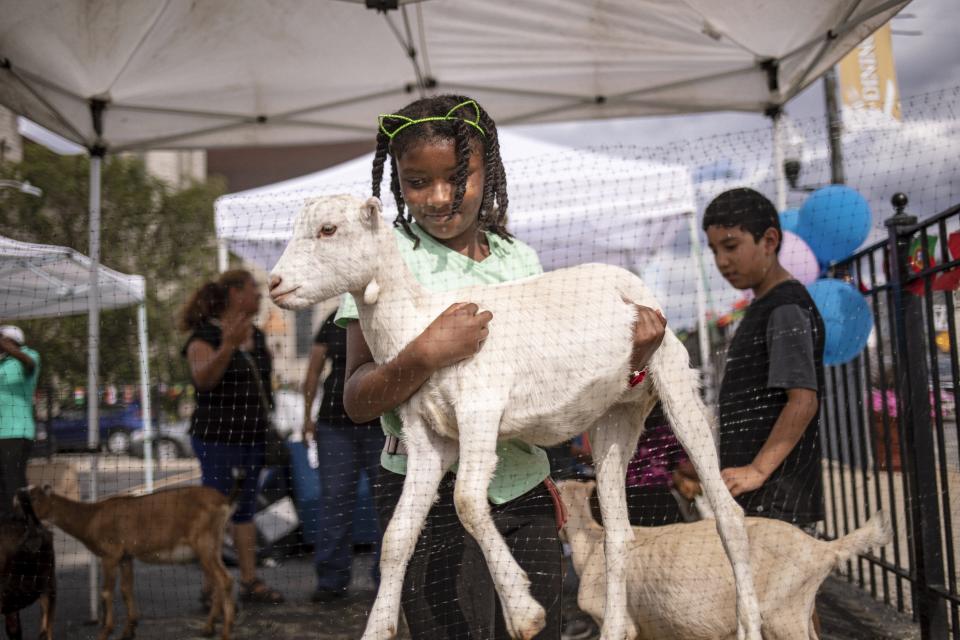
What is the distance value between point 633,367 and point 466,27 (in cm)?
340

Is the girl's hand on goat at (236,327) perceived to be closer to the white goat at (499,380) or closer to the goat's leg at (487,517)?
the white goat at (499,380)

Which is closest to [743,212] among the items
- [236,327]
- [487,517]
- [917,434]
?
[917,434]

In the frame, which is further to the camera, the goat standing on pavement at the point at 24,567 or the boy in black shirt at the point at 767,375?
the goat standing on pavement at the point at 24,567

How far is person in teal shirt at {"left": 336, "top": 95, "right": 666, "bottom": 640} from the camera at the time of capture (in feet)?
6.30

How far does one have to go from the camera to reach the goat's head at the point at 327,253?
171 centimetres

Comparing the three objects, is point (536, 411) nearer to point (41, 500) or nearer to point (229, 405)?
point (229, 405)

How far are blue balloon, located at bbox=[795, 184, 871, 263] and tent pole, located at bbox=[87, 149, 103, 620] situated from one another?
404 centimetres

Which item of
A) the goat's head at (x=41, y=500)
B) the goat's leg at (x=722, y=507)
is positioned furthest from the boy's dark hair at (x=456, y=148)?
the goat's head at (x=41, y=500)

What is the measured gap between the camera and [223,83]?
512 cm

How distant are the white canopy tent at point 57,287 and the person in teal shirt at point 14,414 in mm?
305

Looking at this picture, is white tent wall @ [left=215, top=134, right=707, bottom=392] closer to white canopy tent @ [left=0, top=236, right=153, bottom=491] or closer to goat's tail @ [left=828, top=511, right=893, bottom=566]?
white canopy tent @ [left=0, top=236, right=153, bottom=491]

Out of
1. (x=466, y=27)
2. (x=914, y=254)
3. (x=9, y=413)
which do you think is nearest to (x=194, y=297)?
(x=9, y=413)

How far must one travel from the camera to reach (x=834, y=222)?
451cm

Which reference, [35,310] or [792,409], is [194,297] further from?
[792,409]
